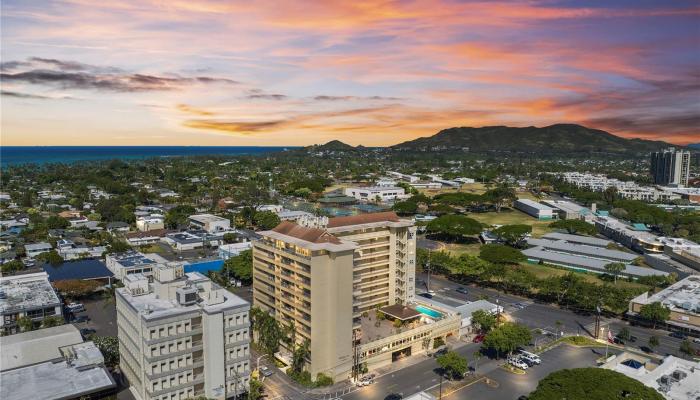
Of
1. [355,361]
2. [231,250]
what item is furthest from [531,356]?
[231,250]

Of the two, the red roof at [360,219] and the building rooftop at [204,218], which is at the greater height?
the red roof at [360,219]

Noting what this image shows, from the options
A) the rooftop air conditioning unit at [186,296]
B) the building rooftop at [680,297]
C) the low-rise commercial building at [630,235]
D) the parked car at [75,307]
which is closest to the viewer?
the rooftop air conditioning unit at [186,296]

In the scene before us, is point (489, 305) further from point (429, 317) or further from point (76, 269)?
point (76, 269)

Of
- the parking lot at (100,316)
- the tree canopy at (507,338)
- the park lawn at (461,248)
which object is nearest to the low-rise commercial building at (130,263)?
the parking lot at (100,316)

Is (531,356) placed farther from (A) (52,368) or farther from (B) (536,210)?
(B) (536,210)

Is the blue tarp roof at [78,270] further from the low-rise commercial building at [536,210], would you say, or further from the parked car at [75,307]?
the low-rise commercial building at [536,210]

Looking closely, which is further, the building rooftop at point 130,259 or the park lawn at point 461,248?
the park lawn at point 461,248

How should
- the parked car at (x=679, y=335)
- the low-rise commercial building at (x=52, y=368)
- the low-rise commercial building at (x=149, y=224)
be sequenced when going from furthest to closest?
the low-rise commercial building at (x=149, y=224), the parked car at (x=679, y=335), the low-rise commercial building at (x=52, y=368)

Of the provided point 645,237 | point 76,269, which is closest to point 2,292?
point 76,269
